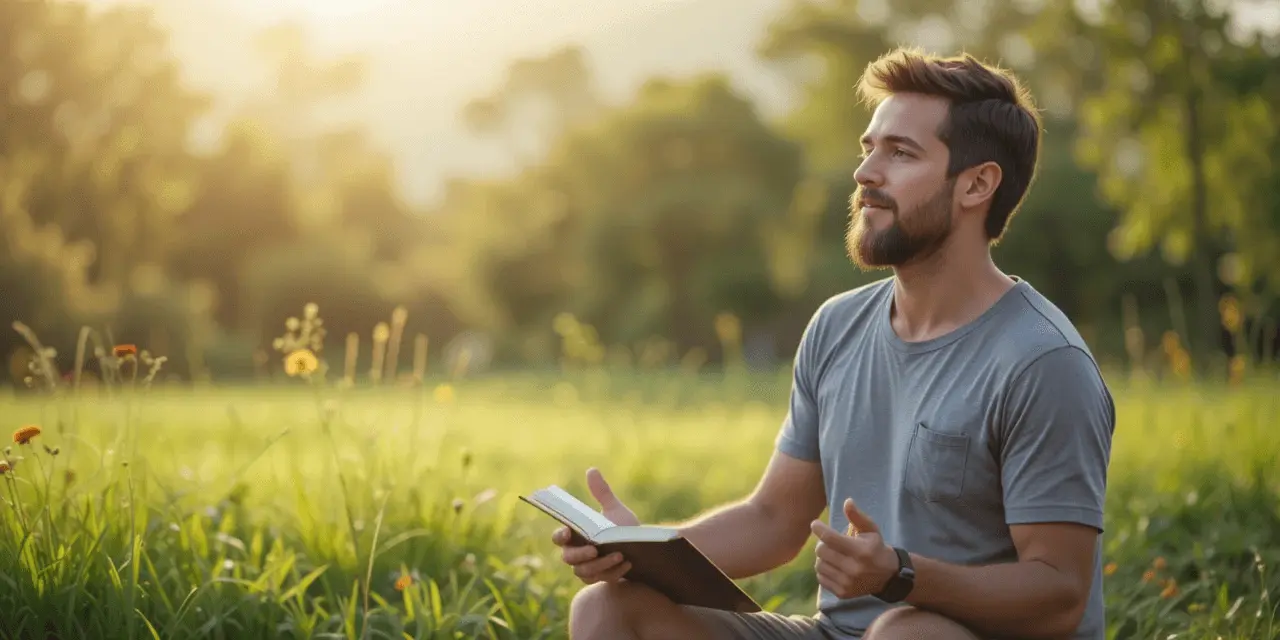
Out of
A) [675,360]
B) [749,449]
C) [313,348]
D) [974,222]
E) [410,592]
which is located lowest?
[675,360]

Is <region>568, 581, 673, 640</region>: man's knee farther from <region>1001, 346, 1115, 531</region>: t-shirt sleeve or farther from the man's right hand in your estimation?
<region>1001, 346, 1115, 531</region>: t-shirt sleeve

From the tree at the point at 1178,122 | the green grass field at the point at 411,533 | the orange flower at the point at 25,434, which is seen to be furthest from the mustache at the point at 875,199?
the tree at the point at 1178,122

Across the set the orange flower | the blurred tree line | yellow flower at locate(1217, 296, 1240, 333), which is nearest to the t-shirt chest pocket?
the orange flower

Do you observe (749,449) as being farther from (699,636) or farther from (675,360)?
(675,360)

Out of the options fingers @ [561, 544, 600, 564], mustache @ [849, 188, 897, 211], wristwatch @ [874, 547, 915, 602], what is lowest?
fingers @ [561, 544, 600, 564]

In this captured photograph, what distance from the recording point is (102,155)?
2244 centimetres

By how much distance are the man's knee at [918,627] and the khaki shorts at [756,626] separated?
1.58 feet

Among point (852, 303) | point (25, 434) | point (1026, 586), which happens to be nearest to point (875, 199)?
point (852, 303)

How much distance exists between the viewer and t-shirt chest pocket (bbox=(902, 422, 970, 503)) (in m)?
2.50

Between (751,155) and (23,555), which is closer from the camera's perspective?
(23,555)

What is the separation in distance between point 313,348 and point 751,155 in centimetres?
2774

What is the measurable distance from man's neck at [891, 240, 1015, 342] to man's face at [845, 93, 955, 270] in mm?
41

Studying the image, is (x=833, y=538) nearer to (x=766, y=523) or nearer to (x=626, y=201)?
(x=766, y=523)

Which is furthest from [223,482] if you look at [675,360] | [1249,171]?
[675,360]
